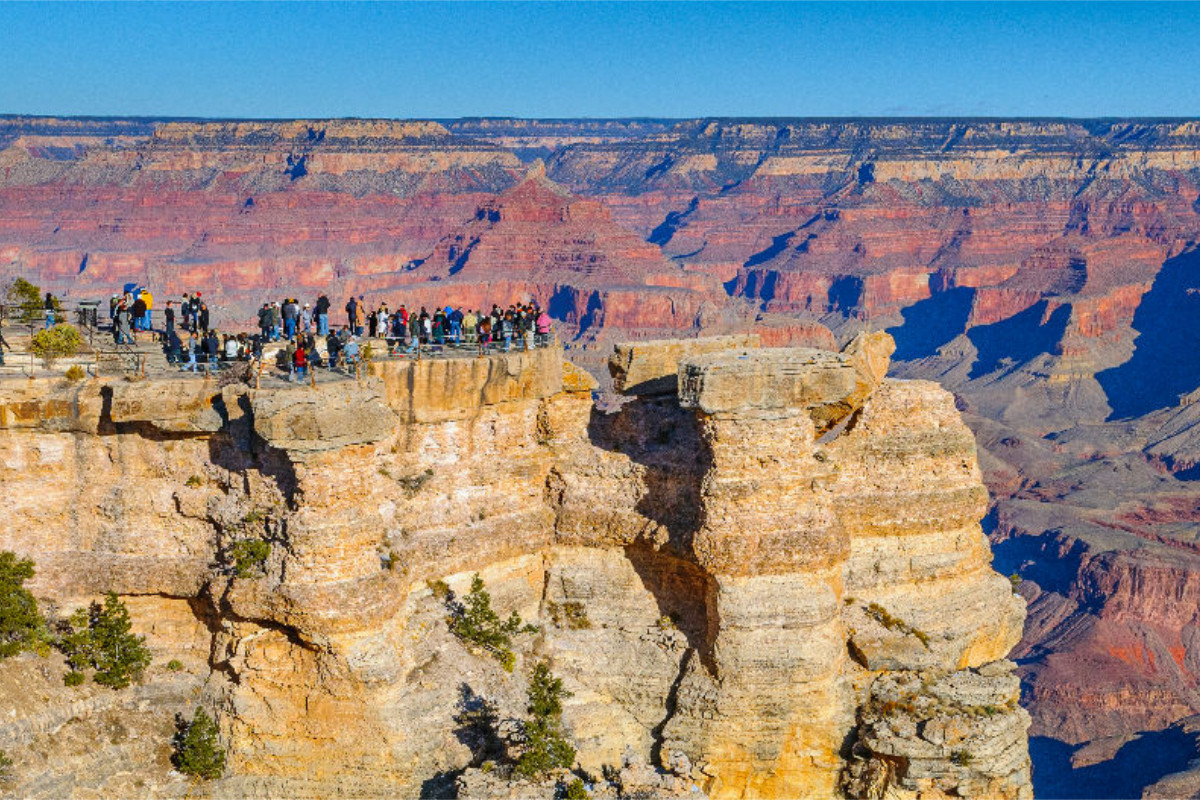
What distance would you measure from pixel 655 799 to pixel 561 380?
1045cm

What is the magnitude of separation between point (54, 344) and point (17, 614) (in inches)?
257

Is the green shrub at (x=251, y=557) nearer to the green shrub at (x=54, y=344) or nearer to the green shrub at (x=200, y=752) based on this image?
the green shrub at (x=200, y=752)

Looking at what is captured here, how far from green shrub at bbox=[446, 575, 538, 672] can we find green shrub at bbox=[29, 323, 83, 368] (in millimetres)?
10149

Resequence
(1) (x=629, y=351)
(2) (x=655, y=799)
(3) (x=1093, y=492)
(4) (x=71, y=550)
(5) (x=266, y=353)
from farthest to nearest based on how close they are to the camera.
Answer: (3) (x=1093, y=492) → (1) (x=629, y=351) → (5) (x=266, y=353) → (4) (x=71, y=550) → (2) (x=655, y=799)

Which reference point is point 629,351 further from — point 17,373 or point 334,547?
point 17,373

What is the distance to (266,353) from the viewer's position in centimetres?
2992

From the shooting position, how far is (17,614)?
26078 mm

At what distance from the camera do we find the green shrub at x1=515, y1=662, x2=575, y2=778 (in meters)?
25.2

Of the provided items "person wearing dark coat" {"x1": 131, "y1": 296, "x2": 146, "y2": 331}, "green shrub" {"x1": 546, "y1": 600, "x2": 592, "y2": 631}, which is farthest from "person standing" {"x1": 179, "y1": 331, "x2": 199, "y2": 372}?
"green shrub" {"x1": 546, "y1": 600, "x2": 592, "y2": 631}

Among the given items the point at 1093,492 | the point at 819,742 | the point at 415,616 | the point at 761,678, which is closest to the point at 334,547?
the point at 415,616

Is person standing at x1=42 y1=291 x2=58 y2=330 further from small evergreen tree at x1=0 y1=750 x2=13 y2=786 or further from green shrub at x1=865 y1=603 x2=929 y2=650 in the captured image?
green shrub at x1=865 y1=603 x2=929 y2=650

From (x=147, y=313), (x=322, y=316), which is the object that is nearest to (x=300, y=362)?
Result: (x=322, y=316)

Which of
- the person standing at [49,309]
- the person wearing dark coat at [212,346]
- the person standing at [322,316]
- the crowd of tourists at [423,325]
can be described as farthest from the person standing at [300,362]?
the person standing at [49,309]

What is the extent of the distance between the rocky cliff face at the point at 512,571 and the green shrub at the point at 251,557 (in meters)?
0.29
